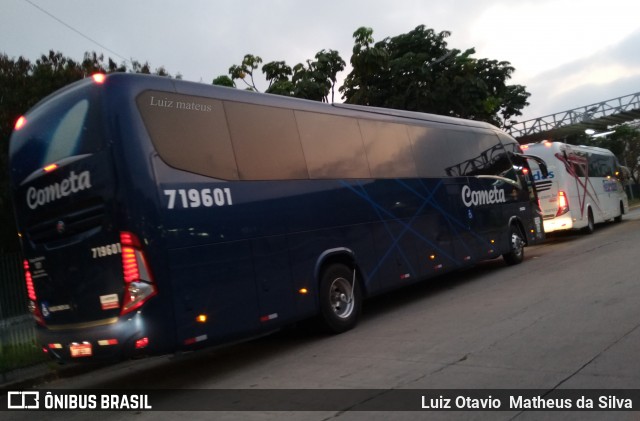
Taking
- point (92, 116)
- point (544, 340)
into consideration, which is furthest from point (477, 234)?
point (92, 116)

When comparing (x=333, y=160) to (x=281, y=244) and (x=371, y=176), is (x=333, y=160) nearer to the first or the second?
(x=371, y=176)

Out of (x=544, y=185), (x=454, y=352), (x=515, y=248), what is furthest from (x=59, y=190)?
(x=544, y=185)

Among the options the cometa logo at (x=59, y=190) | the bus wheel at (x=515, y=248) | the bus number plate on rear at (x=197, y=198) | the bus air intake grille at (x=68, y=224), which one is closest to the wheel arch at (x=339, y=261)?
the bus number plate on rear at (x=197, y=198)

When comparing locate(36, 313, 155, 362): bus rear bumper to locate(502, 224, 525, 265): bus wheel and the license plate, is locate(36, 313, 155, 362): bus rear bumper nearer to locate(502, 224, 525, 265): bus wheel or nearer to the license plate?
the license plate

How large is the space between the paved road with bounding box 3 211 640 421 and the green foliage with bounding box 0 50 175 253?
4.87 meters

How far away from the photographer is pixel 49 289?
6.62 meters

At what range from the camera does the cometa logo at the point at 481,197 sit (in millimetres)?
12141

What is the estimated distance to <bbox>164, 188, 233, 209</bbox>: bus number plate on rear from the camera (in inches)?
245

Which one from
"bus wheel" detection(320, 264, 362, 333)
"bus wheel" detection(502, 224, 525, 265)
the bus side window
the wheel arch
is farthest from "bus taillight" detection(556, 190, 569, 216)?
"bus wheel" detection(320, 264, 362, 333)

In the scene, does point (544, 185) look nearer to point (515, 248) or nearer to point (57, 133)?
point (515, 248)

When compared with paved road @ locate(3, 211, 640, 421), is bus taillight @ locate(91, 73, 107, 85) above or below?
above

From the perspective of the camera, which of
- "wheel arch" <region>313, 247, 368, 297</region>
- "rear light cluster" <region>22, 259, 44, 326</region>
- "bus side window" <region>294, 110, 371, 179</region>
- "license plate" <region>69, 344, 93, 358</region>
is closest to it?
"license plate" <region>69, 344, 93, 358</region>

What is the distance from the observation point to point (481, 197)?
41.8 feet

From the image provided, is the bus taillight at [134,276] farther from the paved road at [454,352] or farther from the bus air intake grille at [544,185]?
the bus air intake grille at [544,185]
